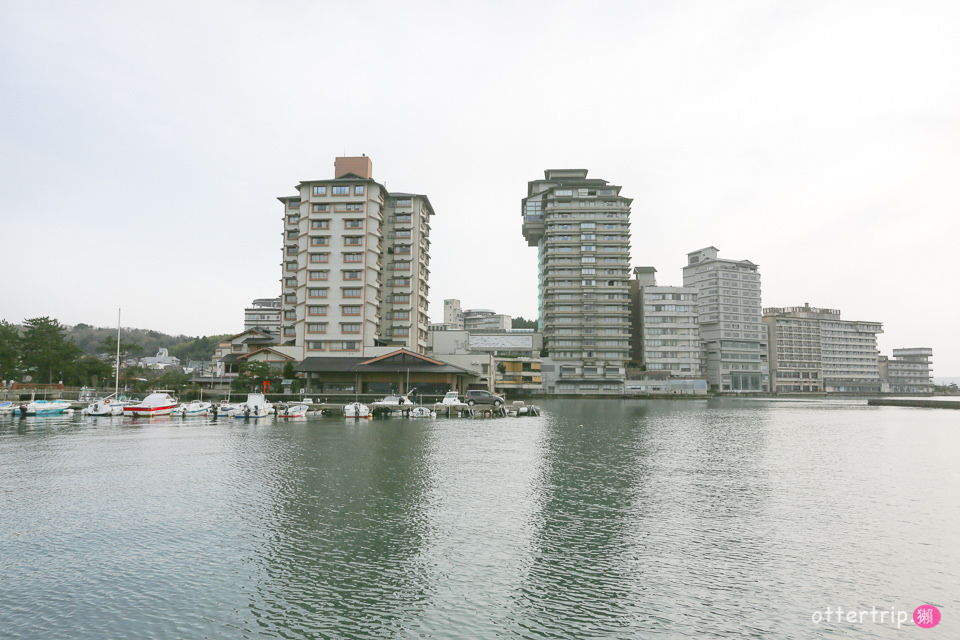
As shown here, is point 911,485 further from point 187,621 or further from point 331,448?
point 331,448

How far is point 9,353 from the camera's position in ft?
257

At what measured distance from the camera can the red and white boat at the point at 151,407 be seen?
206 ft

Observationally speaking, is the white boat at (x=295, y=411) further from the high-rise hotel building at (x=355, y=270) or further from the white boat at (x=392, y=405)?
the high-rise hotel building at (x=355, y=270)

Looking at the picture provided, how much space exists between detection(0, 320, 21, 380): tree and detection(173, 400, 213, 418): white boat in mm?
32648

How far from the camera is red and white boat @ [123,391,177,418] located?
62781 millimetres

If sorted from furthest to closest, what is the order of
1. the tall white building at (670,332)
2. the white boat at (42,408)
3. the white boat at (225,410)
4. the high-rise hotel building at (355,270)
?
the tall white building at (670,332)
the high-rise hotel building at (355,270)
the white boat at (225,410)
the white boat at (42,408)

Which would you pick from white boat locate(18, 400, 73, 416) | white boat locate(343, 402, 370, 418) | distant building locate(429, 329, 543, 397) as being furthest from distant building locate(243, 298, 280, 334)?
white boat locate(343, 402, 370, 418)

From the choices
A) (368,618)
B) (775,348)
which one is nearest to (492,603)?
(368,618)

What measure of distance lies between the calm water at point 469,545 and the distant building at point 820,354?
168202 mm

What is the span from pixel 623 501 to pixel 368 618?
1341 centimetres

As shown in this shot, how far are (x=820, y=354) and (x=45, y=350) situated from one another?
692ft

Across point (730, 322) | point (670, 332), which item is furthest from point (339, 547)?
point (730, 322)

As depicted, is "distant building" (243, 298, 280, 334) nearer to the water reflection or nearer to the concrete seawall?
the water reflection

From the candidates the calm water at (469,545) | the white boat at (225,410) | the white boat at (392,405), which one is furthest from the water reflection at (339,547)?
the white boat at (225,410)
